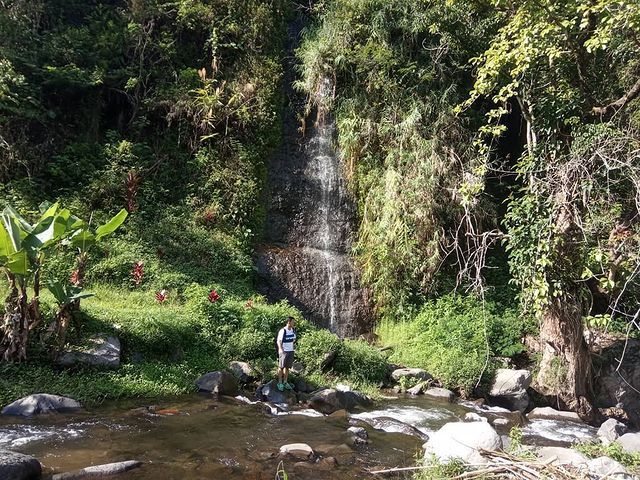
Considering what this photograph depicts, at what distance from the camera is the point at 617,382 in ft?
39.3

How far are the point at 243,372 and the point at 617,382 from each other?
352 inches

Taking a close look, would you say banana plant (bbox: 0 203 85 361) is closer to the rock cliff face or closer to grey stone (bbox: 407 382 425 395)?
the rock cliff face

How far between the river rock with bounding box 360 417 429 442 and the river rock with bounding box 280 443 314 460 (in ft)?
6.77

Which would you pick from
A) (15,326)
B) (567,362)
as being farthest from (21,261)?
(567,362)

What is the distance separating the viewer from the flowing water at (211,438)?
6016mm

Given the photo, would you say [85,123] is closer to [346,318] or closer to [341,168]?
[341,168]

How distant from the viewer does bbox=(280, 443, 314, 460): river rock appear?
257 inches

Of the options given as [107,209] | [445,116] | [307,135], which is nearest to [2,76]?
[107,209]

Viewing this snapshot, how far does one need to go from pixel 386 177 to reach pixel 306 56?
5427mm

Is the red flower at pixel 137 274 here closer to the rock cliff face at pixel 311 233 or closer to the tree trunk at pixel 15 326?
the rock cliff face at pixel 311 233

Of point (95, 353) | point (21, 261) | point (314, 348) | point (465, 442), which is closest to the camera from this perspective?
point (465, 442)

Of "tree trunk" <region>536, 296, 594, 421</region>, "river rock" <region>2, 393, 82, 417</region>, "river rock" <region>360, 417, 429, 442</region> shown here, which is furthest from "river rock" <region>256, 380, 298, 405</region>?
"tree trunk" <region>536, 296, 594, 421</region>

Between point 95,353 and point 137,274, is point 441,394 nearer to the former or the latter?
point 95,353

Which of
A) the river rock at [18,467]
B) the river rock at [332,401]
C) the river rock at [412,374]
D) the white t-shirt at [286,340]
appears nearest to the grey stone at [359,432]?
the river rock at [332,401]
